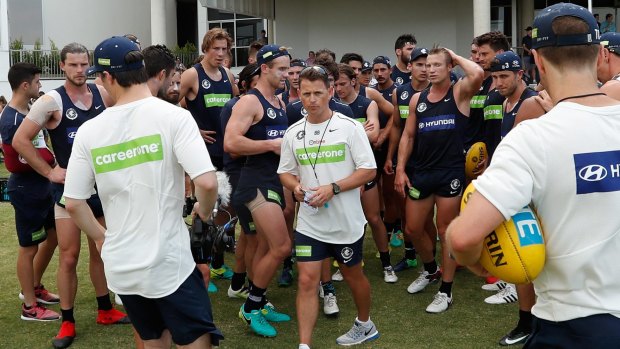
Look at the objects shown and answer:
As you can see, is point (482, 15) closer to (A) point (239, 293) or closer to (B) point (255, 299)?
(A) point (239, 293)

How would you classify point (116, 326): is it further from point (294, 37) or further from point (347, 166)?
point (294, 37)

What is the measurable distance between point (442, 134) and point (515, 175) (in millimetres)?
4008

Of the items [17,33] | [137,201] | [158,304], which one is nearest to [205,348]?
[158,304]

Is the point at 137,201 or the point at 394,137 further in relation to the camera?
the point at 394,137

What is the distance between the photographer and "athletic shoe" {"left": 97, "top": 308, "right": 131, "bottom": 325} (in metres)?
5.68

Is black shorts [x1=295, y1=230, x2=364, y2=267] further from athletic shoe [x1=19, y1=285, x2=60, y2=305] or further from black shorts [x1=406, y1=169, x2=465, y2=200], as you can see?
athletic shoe [x1=19, y1=285, x2=60, y2=305]

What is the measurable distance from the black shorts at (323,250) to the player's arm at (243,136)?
3.09ft

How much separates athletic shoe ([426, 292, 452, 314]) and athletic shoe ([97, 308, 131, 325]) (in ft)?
8.90

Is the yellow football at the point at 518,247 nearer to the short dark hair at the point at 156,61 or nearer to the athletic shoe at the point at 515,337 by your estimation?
the short dark hair at the point at 156,61

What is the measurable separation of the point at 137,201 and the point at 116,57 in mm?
774

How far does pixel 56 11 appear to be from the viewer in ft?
90.8

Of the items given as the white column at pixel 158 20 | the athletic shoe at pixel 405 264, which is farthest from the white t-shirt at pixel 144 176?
the white column at pixel 158 20

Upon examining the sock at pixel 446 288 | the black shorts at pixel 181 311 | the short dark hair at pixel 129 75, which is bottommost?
the sock at pixel 446 288

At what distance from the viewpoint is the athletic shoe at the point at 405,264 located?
7.31m
